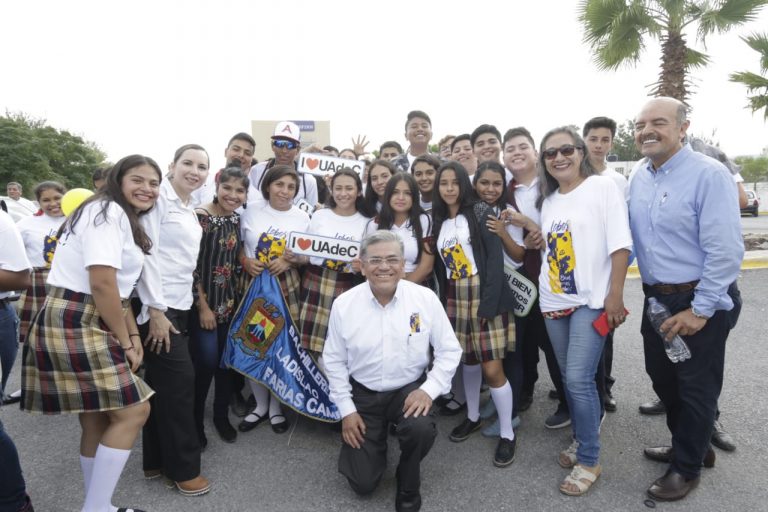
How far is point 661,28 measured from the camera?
9.84 m

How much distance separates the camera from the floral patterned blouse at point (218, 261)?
3.44 m

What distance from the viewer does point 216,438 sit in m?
3.61

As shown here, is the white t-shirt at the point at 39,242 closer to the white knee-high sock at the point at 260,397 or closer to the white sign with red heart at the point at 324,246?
the white knee-high sock at the point at 260,397

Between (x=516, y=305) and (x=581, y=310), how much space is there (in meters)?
0.63

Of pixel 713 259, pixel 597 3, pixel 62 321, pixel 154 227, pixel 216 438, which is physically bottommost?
pixel 216 438

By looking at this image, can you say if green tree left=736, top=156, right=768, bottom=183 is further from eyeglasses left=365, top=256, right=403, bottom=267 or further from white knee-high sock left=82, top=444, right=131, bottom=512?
white knee-high sock left=82, top=444, right=131, bottom=512

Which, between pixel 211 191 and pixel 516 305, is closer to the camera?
pixel 516 305

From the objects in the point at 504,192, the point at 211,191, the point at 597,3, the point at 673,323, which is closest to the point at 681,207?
the point at 673,323

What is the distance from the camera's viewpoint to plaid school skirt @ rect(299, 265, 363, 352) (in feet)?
12.1

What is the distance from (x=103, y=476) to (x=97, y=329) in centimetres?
84

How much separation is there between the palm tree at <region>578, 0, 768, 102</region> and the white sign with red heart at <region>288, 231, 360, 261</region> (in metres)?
9.60

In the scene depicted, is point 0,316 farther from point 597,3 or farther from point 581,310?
point 597,3

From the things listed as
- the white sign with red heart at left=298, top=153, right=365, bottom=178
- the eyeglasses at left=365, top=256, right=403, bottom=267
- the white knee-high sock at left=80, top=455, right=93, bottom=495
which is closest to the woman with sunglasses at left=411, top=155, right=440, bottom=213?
the white sign with red heart at left=298, top=153, right=365, bottom=178

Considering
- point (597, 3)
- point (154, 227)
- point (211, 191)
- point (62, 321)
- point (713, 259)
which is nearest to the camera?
point (62, 321)
